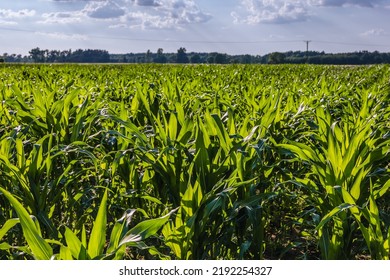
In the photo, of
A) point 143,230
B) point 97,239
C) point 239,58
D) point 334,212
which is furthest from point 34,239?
point 239,58

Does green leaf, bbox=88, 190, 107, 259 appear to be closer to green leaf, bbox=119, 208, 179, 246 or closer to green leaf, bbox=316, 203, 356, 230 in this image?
green leaf, bbox=119, 208, 179, 246

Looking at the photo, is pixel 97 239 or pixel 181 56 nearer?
pixel 97 239

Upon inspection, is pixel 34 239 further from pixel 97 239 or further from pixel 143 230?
pixel 143 230

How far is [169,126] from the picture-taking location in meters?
2.80

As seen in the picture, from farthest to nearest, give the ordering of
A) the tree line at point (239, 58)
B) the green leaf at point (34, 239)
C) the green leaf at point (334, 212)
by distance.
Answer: the tree line at point (239, 58) → the green leaf at point (334, 212) → the green leaf at point (34, 239)

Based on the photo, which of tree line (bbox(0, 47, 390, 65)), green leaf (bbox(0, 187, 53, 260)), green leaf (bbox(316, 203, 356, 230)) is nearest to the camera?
green leaf (bbox(0, 187, 53, 260))

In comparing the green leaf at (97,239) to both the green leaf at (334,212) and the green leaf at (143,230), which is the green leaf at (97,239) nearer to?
the green leaf at (143,230)

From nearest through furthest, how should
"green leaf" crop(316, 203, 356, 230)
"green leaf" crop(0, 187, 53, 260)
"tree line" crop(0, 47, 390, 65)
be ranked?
"green leaf" crop(0, 187, 53, 260) → "green leaf" crop(316, 203, 356, 230) → "tree line" crop(0, 47, 390, 65)

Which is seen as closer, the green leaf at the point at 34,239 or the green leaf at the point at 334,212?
the green leaf at the point at 34,239

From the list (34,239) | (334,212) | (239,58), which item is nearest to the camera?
(34,239)

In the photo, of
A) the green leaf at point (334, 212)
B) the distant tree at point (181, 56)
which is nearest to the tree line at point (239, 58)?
the distant tree at point (181, 56)

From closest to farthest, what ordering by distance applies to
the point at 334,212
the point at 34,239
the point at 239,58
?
the point at 34,239, the point at 334,212, the point at 239,58

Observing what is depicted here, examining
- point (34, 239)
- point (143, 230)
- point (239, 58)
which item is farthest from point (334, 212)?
point (239, 58)

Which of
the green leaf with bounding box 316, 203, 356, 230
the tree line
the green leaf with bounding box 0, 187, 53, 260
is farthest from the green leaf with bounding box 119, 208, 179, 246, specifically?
the tree line
